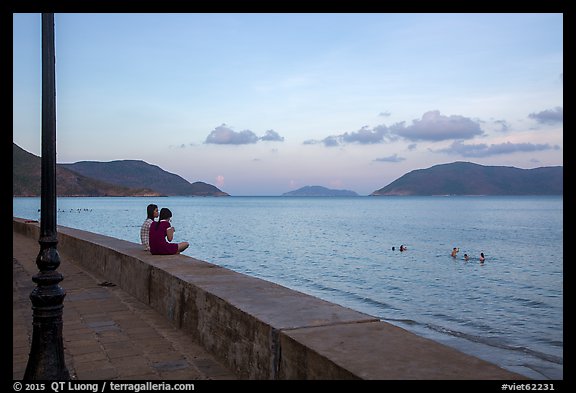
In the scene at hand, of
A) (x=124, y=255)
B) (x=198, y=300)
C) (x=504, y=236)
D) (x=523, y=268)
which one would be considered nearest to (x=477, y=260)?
(x=523, y=268)

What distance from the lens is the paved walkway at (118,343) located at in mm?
4602

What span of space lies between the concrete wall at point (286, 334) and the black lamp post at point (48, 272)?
1398 millimetres

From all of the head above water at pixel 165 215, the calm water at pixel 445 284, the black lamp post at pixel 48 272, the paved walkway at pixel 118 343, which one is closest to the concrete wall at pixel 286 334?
the paved walkway at pixel 118 343

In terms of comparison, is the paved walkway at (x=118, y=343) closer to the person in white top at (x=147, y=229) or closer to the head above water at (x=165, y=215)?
the head above water at (x=165, y=215)

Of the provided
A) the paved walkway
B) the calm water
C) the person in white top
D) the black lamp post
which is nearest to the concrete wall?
the paved walkway

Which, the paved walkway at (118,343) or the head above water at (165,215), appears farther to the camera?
the head above water at (165,215)

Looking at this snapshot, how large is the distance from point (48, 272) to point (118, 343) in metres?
1.74

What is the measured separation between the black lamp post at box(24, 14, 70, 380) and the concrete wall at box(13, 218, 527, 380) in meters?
1.40

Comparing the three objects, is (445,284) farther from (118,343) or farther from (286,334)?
(286,334)

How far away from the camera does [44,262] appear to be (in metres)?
4.06

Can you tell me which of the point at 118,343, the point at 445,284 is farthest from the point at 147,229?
the point at 445,284

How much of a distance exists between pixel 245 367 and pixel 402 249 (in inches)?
1400

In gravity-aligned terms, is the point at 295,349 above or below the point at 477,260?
above
